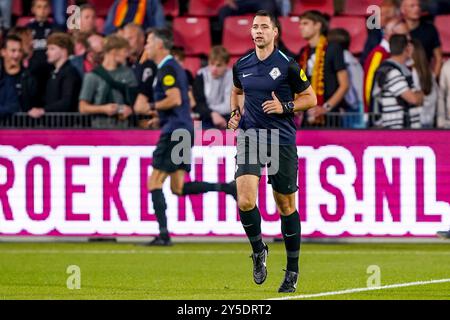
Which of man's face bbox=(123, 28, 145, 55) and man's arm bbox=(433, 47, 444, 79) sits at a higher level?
man's face bbox=(123, 28, 145, 55)

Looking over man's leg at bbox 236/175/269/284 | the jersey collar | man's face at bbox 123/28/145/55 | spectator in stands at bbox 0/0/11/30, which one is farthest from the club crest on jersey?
spectator in stands at bbox 0/0/11/30

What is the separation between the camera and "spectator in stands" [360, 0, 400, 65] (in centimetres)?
1897

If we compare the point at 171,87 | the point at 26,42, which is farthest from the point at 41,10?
the point at 171,87

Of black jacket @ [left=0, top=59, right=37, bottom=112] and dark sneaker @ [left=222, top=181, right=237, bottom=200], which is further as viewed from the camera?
black jacket @ [left=0, top=59, right=37, bottom=112]

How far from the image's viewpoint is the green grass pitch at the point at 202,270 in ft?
38.4

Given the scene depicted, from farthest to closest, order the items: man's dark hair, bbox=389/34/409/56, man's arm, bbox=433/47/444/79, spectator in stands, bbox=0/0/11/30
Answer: spectator in stands, bbox=0/0/11/30 < man's arm, bbox=433/47/444/79 < man's dark hair, bbox=389/34/409/56

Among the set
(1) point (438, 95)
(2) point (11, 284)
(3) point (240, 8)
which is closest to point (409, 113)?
(1) point (438, 95)

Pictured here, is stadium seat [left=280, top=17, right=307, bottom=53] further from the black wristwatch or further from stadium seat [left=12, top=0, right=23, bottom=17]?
the black wristwatch

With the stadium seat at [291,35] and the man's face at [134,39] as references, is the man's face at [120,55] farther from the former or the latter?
the stadium seat at [291,35]

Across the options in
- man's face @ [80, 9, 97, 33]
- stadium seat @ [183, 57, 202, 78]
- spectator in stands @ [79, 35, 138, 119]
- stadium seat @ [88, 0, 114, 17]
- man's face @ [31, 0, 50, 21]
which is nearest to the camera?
spectator in stands @ [79, 35, 138, 119]

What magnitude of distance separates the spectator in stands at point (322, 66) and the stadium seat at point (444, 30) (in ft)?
12.1

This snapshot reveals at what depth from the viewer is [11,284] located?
1252cm

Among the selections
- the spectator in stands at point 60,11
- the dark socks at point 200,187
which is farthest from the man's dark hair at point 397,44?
the spectator in stands at point 60,11

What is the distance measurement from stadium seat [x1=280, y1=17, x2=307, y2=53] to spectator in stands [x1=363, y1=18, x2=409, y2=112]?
7.78ft
